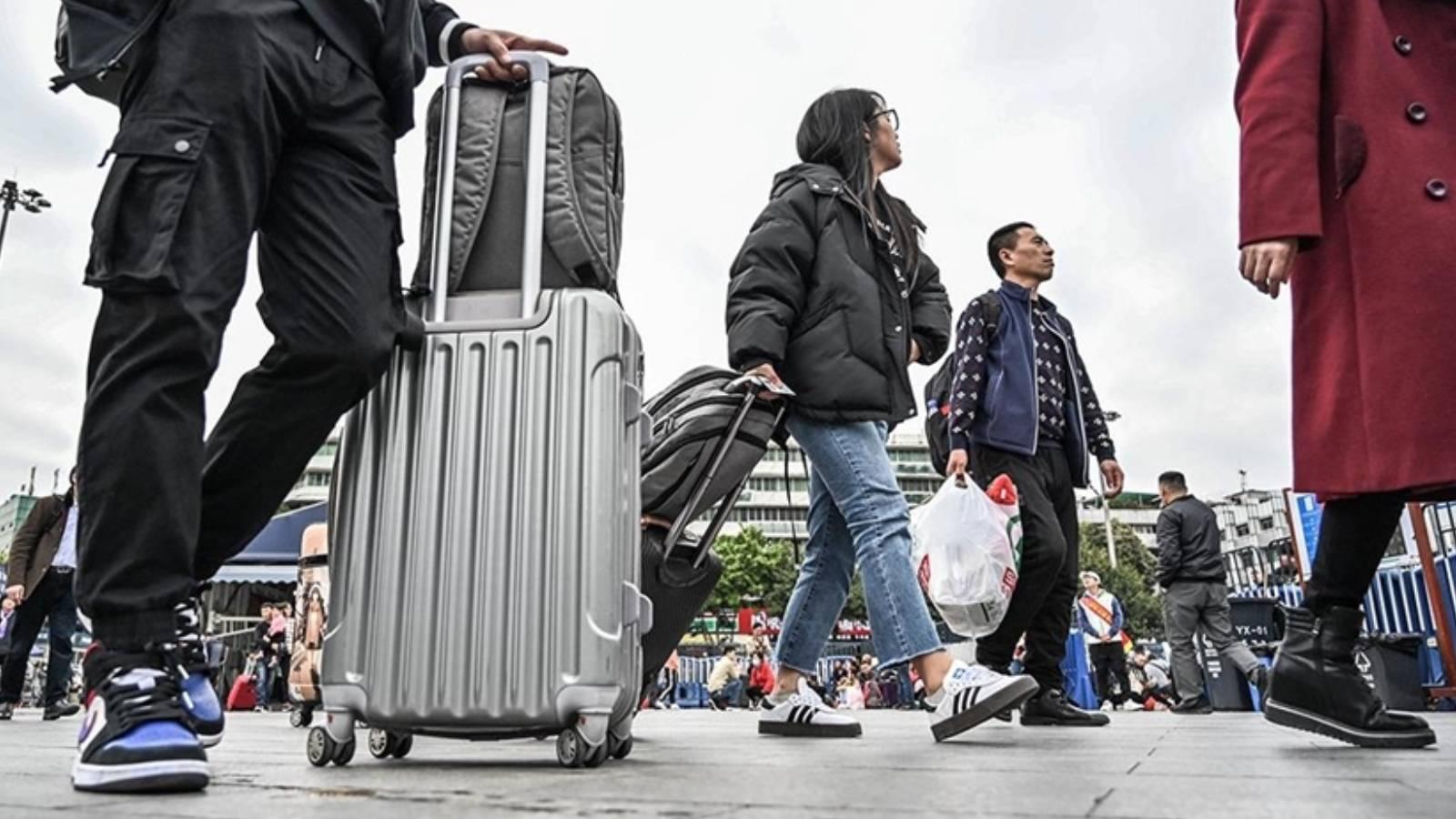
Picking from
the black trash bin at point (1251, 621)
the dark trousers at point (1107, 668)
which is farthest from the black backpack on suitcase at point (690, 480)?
the dark trousers at point (1107, 668)

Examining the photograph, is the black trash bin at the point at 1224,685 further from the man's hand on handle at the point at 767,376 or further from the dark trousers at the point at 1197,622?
the man's hand on handle at the point at 767,376

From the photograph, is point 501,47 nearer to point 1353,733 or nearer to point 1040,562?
point 1353,733

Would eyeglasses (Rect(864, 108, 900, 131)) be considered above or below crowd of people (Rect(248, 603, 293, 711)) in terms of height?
above

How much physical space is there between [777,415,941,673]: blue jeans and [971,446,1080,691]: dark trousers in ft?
2.46

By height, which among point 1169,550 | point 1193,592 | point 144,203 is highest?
point 144,203

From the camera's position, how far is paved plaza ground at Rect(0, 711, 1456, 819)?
4.35 feet

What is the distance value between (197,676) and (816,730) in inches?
84.1

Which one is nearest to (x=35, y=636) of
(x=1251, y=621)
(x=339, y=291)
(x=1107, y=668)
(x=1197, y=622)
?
(x=339, y=291)

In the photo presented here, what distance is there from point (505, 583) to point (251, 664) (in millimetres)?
15059

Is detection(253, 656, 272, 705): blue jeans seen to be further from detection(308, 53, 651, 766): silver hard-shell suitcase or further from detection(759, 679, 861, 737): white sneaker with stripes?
detection(308, 53, 651, 766): silver hard-shell suitcase

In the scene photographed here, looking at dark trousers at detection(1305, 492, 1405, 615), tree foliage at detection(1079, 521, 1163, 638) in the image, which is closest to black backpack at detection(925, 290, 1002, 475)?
dark trousers at detection(1305, 492, 1405, 615)

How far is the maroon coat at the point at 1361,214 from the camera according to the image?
205 cm

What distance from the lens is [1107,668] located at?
46.8 ft

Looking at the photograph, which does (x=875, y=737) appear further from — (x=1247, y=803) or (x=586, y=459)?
(x=1247, y=803)
